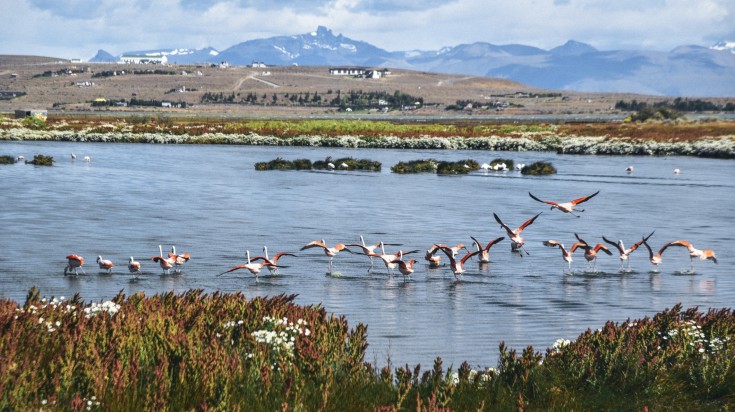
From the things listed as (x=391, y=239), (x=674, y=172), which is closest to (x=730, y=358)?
(x=391, y=239)

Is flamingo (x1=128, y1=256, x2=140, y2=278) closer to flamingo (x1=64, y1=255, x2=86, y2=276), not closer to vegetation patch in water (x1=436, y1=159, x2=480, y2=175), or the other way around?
flamingo (x1=64, y1=255, x2=86, y2=276)

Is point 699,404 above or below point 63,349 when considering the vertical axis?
below

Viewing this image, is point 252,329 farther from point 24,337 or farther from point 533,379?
point 533,379

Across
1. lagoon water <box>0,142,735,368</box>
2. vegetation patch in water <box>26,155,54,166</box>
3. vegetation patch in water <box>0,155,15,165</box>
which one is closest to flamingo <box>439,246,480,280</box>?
lagoon water <box>0,142,735,368</box>

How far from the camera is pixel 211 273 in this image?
18719 mm

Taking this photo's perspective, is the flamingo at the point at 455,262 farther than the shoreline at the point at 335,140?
No

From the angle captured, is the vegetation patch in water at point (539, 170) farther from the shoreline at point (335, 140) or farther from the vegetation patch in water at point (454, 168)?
the shoreline at point (335, 140)

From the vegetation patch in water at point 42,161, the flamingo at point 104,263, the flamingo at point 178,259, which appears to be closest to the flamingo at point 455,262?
the flamingo at point 178,259

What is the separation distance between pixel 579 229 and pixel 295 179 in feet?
62.6

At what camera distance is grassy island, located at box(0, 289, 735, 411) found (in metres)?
7.50

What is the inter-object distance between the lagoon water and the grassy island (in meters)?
1.58

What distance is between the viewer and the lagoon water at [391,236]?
15359 mm

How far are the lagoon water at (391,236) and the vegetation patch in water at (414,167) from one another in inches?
86.7

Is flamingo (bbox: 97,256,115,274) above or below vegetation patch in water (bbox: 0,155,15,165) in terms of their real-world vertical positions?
below
